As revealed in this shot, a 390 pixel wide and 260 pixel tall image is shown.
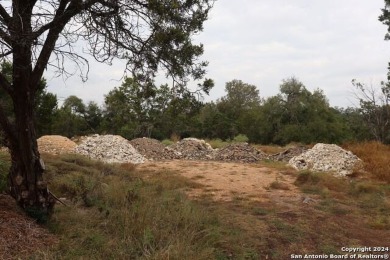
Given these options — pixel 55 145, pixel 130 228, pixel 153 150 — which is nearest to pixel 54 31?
pixel 130 228

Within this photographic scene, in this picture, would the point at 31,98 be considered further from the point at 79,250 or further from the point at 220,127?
the point at 220,127

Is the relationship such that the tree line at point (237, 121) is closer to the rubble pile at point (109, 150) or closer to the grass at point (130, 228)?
the rubble pile at point (109, 150)

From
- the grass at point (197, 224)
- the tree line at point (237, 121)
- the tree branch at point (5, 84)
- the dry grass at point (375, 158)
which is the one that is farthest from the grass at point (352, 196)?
the tree line at point (237, 121)

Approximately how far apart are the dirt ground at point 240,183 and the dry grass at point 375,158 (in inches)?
102

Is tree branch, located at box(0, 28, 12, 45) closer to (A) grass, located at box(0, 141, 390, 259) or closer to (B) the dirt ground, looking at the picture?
(A) grass, located at box(0, 141, 390, 259)

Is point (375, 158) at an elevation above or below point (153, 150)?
below

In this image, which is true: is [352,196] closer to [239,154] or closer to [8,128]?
[8,128]

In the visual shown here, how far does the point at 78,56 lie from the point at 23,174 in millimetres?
1660

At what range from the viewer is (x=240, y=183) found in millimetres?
10984

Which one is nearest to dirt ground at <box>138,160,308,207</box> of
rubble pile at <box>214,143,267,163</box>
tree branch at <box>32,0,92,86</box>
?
rubble pile at <box>214,143,267,163</box>

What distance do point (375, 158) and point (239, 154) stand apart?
6.68 m

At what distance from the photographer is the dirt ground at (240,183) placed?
895 cm

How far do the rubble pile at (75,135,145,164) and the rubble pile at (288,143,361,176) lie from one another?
21.2ft

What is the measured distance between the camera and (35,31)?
426cm
